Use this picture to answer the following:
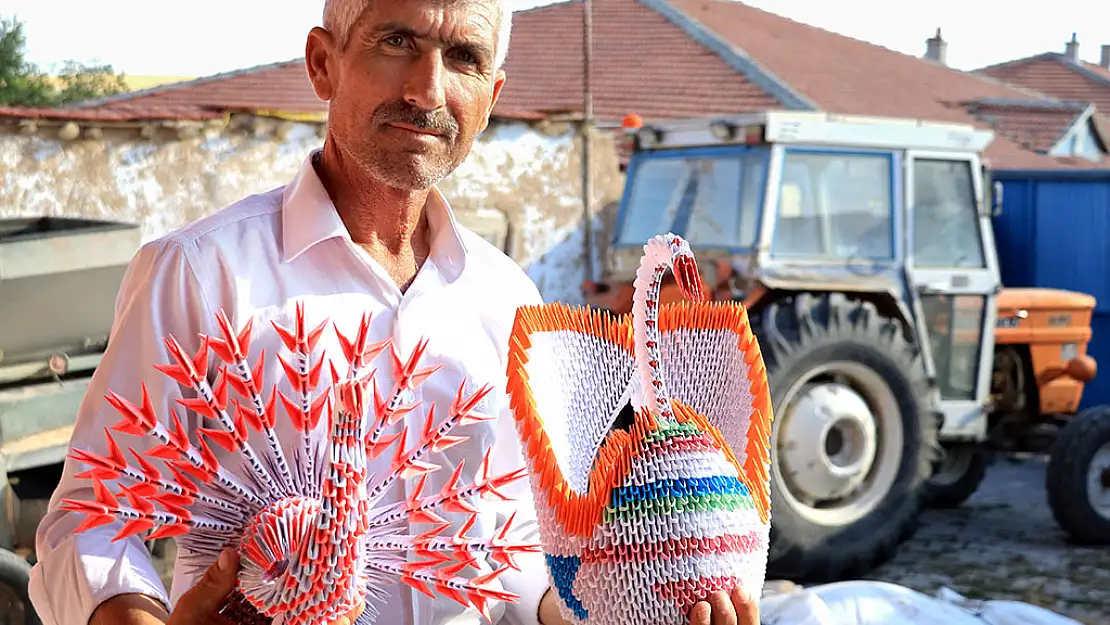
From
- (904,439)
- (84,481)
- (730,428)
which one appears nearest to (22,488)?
(84,481)

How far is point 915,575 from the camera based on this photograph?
5855mm

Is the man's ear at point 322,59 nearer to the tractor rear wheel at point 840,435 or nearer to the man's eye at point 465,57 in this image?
the man's eye at point 465,57

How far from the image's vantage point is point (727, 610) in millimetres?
1255

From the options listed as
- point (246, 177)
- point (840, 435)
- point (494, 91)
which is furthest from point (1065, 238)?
point (494, 91)

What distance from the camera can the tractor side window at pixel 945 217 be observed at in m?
6.36

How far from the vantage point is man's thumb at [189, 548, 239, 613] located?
1.09 metres

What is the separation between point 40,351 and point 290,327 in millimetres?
3387

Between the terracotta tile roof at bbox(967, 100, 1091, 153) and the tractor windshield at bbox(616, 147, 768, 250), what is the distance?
40.6 ft

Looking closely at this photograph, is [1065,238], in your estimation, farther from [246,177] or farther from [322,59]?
[322,59]

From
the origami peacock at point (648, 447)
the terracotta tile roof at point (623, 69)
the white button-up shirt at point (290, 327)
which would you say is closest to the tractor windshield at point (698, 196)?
the white button-up shirt at point (290, 327)

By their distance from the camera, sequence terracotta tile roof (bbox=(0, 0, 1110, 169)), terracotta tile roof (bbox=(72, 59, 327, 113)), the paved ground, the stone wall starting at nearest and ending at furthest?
1. the paved ground
2. the stone wall
3. terracotta tile roof (bbox=(72, 59, 327, 113))
4. terracotta tile roof (bbox=(0, 0, 1110, 169))


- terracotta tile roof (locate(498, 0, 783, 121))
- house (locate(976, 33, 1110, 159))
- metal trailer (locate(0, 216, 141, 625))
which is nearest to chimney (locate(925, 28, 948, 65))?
house (locate(976, 33, 1110, 159))

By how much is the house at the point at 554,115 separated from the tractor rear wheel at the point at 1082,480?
4.16 metres

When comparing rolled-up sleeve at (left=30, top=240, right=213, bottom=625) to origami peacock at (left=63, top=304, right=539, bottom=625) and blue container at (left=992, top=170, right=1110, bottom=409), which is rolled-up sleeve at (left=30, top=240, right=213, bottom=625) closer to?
origami peacock at (left=63, top=304, right=539, bottom=625)
